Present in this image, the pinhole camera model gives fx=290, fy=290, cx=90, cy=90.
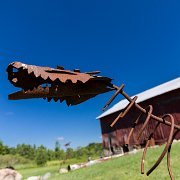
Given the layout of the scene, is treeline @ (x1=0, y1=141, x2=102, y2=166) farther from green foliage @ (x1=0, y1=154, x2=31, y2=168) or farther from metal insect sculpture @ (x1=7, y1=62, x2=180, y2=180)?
metal insect sculpture @ (x1=7, y1=62, x2=180, y2=180)

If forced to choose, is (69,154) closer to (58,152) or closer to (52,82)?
(58,152)

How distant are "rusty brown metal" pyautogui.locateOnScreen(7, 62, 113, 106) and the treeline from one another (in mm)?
36139

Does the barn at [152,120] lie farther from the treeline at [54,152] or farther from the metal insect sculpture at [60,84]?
the metal insect sculpture at [60,84]

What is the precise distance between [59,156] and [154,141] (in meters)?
46.8

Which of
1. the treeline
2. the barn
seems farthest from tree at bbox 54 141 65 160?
the barn

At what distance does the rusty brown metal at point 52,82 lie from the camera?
122 cm

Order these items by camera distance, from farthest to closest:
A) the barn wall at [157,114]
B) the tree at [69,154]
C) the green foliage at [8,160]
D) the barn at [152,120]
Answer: the tree at [69,154], the green foliage at [8,160], the barn at [152,120], the barn wall at [157,114]

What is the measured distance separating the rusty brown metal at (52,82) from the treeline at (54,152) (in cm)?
3614

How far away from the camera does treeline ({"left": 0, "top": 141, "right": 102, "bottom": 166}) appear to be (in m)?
53.6

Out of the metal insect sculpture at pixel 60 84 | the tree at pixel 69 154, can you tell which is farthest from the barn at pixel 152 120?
the tree at pixel 69 154

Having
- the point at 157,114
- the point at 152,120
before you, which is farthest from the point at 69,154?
the point at 152,120

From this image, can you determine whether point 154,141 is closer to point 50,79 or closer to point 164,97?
point 164,97

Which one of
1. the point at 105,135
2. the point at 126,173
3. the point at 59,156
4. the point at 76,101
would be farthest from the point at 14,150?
the point at 76,101

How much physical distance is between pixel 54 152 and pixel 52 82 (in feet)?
242
